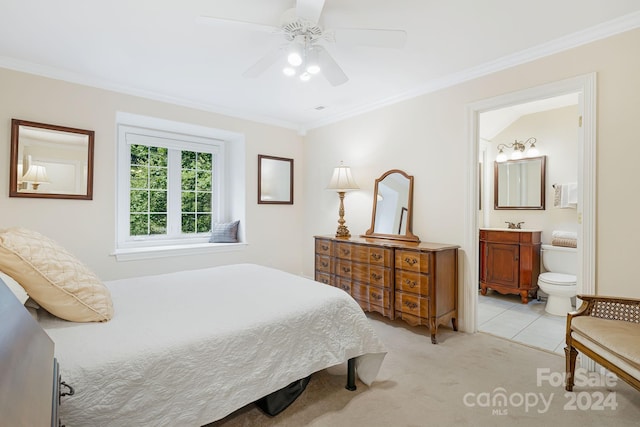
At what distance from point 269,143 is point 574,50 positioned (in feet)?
11.0

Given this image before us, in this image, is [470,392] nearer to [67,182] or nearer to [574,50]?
[574,50]

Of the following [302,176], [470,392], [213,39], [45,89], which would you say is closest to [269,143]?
[302,176]

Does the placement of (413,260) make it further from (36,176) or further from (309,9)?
(36,176)

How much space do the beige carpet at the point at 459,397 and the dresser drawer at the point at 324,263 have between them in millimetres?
1283

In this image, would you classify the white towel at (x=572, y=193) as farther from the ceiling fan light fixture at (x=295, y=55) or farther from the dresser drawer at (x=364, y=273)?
the ceiling fan light fixture at (x=295, y=55)

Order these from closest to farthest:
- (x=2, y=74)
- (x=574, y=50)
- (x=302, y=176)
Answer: (x=574, y=50), (x=2, y=74), (x=302, y=176)

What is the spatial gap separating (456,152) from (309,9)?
1960 mm

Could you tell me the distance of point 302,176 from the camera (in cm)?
473

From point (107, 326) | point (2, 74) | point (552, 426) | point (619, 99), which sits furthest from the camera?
point (2, 74)

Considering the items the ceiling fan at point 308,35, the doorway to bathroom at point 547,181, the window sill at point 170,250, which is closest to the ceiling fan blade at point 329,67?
the ceiling fan at point 308,35

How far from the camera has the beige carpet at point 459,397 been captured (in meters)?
1.71

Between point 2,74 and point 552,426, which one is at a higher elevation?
point 2,74

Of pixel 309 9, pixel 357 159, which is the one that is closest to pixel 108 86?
pixel 309 9

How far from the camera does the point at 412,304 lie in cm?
281
